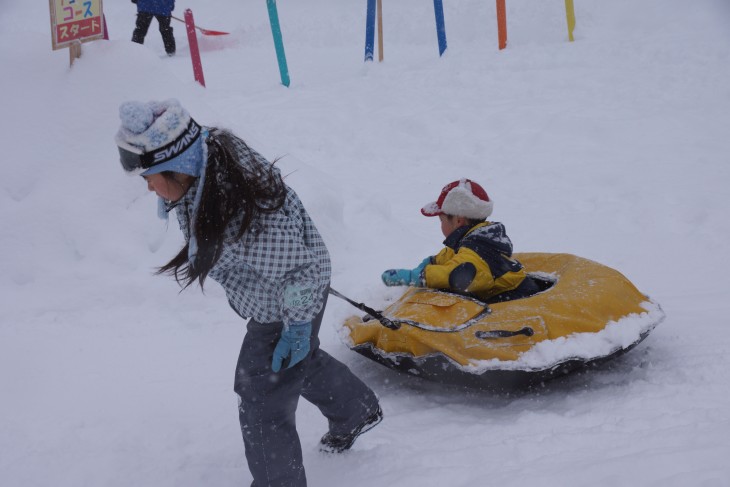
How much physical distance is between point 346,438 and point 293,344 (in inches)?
26.9

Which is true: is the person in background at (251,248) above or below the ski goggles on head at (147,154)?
below

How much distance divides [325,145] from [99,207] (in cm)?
276

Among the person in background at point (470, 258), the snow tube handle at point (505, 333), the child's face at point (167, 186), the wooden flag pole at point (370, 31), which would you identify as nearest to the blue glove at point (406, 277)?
the person in background at point (470, 258)

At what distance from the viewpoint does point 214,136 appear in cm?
200

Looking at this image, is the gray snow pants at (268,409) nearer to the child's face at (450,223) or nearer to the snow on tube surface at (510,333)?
the snow on tube surface at (510,333)

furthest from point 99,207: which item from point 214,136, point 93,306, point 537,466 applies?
point 537,466

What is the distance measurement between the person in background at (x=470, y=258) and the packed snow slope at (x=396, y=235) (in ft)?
1.59

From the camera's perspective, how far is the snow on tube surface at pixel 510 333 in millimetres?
2748

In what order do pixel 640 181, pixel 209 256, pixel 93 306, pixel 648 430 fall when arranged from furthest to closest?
1. pixel 640 181
2. pixel 93 306
3. pixel 648 430
4. pixel 209 256

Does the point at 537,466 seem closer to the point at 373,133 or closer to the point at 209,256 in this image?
the point at 209,256

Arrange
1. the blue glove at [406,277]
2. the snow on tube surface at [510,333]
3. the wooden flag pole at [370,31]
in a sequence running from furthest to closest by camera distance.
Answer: the wooden flag pole at [370,31], the blue glove at [406,277], the snow on tube surface at [510,333]

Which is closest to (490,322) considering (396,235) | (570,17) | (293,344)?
(293,344)

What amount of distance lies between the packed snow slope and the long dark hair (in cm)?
107

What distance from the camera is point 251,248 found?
76.5 inches
